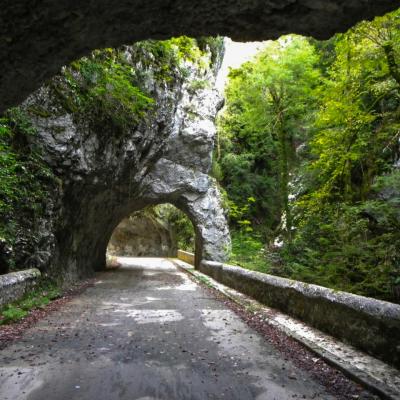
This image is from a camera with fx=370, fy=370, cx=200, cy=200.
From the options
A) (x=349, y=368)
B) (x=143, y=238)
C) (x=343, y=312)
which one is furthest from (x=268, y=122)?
(x=143, y=238)

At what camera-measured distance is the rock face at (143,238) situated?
1463 inches

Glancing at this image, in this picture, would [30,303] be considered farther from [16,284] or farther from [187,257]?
[187,257]

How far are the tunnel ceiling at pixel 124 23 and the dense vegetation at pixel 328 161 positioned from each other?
17.9ft

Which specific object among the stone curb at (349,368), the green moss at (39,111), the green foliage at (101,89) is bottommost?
the stone curb at (349,368)

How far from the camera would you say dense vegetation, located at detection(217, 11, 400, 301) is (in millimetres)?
8656

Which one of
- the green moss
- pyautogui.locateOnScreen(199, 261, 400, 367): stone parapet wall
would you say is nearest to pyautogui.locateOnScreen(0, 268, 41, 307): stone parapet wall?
the green moss

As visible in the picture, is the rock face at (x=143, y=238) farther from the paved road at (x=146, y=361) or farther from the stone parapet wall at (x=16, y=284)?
the paved road at (x=146, y=361)

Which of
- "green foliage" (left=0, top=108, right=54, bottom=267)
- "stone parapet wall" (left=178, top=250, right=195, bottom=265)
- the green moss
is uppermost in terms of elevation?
the green moss

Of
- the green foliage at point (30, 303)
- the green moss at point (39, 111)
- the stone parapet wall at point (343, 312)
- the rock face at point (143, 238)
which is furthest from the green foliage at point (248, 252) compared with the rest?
the rock face at point (143, 238)

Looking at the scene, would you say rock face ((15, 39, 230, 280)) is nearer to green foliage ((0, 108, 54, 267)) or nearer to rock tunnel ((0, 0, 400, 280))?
rock tunnel ((0, 0, 400, 280))

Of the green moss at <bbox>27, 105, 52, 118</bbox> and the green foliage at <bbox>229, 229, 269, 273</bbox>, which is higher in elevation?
the green moss at <bbox>27, 105, 52, 118</bbox>

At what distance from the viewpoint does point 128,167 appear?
1524 centimetres

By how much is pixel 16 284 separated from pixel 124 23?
6.72m

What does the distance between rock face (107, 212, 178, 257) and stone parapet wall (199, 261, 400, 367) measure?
90.4 feet
